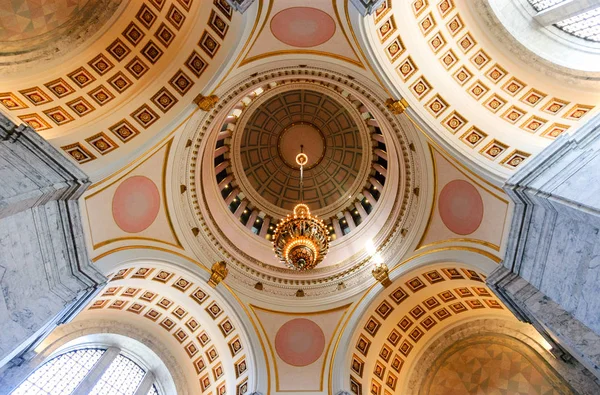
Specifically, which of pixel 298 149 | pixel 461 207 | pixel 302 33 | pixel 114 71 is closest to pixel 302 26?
pixel 302 33

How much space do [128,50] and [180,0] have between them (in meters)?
1.95

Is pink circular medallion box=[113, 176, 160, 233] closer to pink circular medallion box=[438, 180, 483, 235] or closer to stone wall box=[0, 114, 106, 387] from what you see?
stone wall box=[0, 114, 106, 387]

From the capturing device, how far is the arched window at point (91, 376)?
37.3 ft

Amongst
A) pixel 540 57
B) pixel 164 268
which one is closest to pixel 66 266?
pixel 164 268

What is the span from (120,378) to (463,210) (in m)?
12.1

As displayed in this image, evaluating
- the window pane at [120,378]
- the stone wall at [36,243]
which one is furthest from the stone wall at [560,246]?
the window pane at [120,378]

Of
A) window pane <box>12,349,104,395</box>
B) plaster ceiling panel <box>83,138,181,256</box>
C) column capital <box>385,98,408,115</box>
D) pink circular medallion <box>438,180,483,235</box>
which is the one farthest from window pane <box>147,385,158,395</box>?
column capital <box>385,98,408,115</box>

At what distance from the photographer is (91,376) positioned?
12094 millimetres

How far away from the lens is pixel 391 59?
1023cm

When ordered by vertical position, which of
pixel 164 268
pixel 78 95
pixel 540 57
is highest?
pixel 540 57

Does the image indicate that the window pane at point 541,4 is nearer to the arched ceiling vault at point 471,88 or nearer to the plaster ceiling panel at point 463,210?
the arched ceiling vault at point 471,88

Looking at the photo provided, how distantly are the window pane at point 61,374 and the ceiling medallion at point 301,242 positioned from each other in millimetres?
7320

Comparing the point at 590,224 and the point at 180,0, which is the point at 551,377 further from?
the point at 180,0

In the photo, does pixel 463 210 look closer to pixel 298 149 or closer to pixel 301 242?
pixel 301 242
